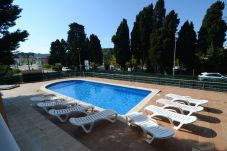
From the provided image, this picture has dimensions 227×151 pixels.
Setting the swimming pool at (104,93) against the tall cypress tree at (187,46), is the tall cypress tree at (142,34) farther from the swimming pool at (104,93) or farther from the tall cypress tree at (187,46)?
the swimming pool at (104,93)

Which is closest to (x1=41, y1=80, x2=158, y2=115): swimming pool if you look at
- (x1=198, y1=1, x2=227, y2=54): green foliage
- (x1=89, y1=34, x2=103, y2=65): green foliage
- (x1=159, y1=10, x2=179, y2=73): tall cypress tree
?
(x1=159, y1=10, x2=179, y2=73): tall cypress tree

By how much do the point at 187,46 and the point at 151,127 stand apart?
67.3ft

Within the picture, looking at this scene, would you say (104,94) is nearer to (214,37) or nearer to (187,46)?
(187,46)

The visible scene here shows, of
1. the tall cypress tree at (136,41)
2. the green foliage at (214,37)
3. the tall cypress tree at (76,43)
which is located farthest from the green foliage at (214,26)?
the tall cypress tree at (76,43)

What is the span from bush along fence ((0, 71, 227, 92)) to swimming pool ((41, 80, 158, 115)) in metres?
2.09

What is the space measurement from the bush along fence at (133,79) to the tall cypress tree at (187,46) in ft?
32.2

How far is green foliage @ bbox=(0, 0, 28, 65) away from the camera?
9953 mm

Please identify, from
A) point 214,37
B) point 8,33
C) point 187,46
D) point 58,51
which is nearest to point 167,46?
point 187,46

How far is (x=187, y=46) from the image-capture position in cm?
2288

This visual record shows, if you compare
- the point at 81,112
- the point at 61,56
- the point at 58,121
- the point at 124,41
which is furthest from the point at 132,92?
the point at 61,56

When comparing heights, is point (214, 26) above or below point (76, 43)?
above

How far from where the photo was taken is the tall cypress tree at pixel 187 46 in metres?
22.9

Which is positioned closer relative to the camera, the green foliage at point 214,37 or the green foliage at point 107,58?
the green foliage at point 214,37

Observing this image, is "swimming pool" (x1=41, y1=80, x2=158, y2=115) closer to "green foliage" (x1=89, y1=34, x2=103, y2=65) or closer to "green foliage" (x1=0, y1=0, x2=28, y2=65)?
"green foliage" (x1=0, y1=0, x2=28, y2=65)
